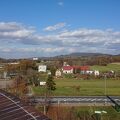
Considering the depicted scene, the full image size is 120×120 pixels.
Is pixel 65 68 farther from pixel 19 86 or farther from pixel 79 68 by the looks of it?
pixel 19 86

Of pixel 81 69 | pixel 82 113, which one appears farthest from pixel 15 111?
pixel 81 69

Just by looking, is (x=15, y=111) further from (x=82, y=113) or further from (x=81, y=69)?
(x=81, y=69)

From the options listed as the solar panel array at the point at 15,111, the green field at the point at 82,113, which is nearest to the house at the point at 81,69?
the green field at the point at 82,113

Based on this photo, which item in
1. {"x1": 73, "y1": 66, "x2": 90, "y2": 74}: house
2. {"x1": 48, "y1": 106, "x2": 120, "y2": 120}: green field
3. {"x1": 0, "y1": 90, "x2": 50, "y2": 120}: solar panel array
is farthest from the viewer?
{"x1": 73, "y1": 66, "x2": 90, "y2": 74}: house

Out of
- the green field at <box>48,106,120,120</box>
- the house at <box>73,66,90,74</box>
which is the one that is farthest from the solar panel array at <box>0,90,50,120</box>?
the house at <box>73,66,90,74</box>

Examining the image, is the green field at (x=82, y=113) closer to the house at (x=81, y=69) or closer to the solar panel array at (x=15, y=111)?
the solar panel array at (x=15, y=111)

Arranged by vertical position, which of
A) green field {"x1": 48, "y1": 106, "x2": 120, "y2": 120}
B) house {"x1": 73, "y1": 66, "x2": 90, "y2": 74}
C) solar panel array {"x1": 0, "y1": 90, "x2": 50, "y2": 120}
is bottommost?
green field {"x1": 48, "y1": 106, "x2": 120, "y2": 120}

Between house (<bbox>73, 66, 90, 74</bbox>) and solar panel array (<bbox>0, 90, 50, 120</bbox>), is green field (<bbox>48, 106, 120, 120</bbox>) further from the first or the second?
house (<bbox>73, 66, 90, 74</bbox>)

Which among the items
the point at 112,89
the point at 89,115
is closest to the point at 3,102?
the point at 89,115
